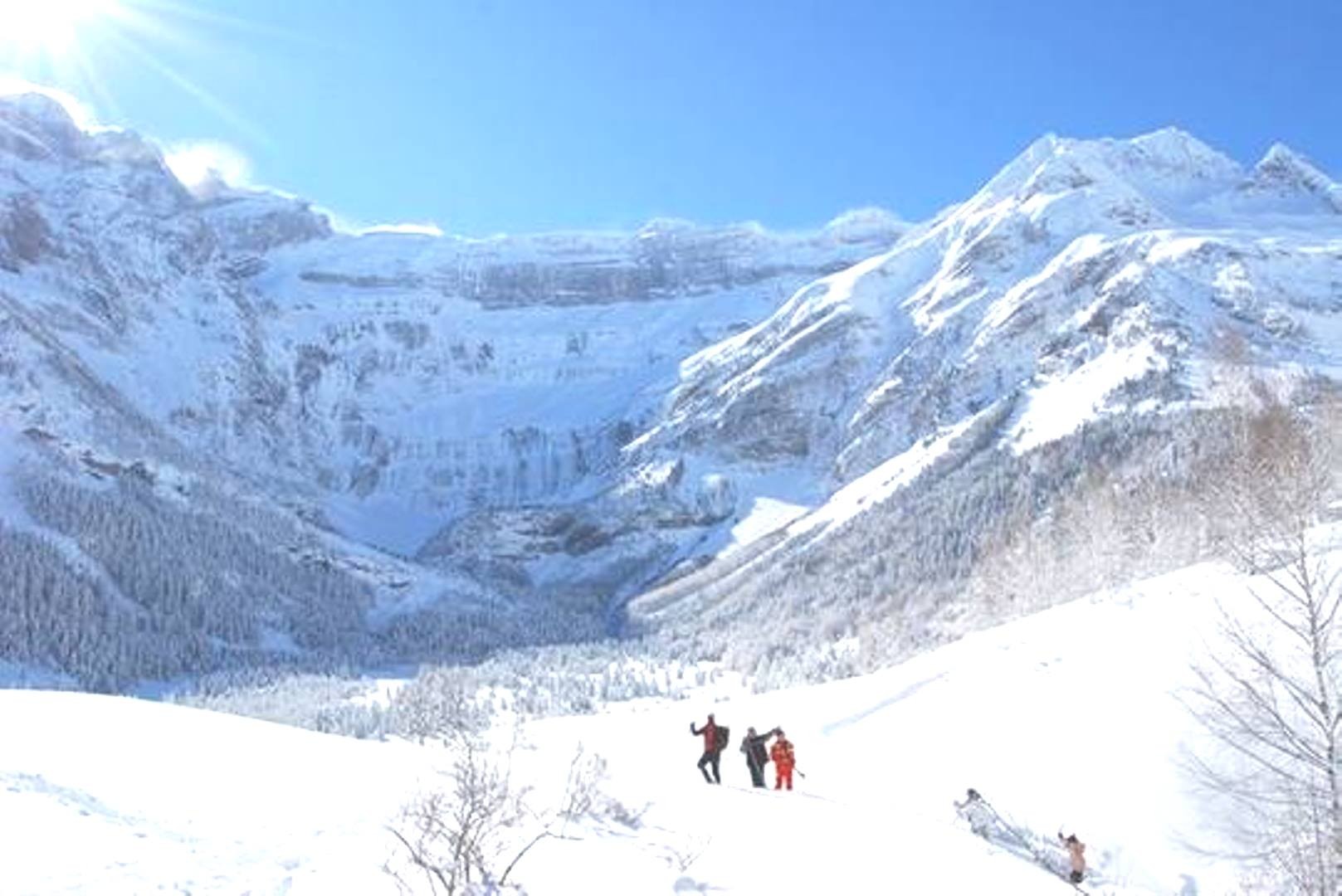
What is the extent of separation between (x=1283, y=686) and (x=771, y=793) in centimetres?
1543

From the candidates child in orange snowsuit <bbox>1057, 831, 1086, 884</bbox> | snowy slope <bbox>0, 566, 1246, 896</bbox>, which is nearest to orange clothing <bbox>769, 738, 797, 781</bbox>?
snowy slope <bbox>0, 566, 1246, 896</bbox>

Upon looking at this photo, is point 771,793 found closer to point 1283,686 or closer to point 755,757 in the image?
point 755,757

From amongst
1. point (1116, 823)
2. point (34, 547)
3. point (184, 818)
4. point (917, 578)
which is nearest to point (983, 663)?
point (1116, 823)

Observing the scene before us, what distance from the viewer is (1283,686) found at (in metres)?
37.1

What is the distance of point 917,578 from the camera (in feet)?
595

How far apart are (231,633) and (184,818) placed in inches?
7411

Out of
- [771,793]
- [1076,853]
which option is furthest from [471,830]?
[1076,853]

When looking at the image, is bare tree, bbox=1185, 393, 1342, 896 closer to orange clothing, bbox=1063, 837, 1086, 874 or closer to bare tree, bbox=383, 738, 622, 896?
orange clothing, bbox=1063, 837, 1086, 874

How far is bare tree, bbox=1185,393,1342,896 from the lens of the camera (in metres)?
19.5

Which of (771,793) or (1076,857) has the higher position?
(771,793)

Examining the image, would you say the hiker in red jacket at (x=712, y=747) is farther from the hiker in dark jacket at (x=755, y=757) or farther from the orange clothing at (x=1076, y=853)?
the orange clothing at (x=1076, y=853)

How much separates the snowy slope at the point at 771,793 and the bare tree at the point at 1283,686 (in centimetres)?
203

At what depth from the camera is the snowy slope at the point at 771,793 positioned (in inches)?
791

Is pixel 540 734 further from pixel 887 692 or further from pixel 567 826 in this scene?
pixel 567 826
